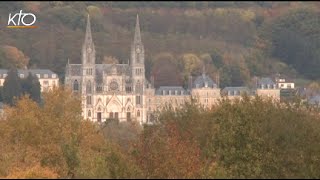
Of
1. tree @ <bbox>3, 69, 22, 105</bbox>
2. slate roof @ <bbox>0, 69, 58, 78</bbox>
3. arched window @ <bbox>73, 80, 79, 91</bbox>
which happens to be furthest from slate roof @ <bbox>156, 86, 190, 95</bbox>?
tree @ <bbox>3, 69, 22, 105</bbox>

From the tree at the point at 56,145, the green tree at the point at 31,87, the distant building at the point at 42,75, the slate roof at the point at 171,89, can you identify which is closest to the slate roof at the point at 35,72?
the distant building at the point at 42,75

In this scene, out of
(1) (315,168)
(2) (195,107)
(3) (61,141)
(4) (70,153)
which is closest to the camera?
(1) (315,168)

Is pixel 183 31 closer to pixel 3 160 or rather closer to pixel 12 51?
pixel 12 51

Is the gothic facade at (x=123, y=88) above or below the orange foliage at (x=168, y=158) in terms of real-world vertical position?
above

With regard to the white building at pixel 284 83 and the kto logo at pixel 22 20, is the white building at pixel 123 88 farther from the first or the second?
the kto logo at pixel 22 20

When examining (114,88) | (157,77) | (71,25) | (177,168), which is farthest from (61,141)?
(71,25)

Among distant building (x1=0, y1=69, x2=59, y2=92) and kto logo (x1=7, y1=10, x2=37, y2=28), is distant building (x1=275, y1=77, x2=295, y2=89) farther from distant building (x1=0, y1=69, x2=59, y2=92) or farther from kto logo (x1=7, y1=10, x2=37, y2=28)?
kto logo (x1=7, y1=10, x2=37, y2=28)
